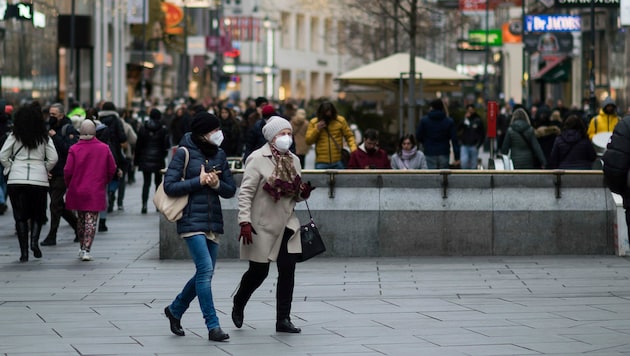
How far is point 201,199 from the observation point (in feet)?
35.2

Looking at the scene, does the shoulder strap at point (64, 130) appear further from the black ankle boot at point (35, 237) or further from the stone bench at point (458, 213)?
the stone bench at point (458, 213)

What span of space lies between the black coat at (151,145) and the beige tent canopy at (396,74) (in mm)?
8580

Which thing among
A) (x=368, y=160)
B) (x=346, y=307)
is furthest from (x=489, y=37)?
(x=346, y=307)

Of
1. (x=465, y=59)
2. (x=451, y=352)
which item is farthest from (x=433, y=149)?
(x=465, y=59)

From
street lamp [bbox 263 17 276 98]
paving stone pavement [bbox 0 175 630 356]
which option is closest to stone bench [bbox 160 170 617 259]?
paving stone pavement [bbox 0 175 630 356]

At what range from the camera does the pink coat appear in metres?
16.6

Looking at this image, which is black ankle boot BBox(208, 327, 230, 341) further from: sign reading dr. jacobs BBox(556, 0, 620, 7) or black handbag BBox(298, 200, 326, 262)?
sign reading dr. jacobs BBox(556, 0, 620, 7)

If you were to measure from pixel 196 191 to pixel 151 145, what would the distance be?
1348 cm

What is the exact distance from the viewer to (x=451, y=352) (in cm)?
1001

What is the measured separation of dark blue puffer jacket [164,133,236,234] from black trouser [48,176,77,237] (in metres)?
8.15

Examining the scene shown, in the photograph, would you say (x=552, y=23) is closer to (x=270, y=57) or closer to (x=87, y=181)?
(x=87, y=181)

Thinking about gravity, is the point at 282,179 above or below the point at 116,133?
below

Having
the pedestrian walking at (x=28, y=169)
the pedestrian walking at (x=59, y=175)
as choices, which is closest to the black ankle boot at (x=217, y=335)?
the pedestrian walking at (x=28, y=169)

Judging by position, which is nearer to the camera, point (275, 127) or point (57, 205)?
point (275, 127)
